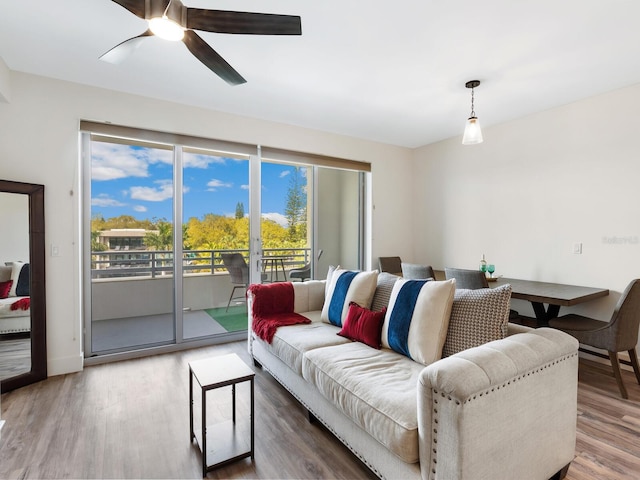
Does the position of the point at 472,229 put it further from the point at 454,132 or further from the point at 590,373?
the point at 590,373

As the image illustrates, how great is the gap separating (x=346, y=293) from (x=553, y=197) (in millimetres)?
2540

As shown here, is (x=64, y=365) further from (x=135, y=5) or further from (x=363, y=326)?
(x=135, y=5)

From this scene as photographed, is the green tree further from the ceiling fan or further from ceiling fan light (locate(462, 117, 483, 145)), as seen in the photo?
the ceiling fan

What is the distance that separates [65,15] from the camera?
2061 mm

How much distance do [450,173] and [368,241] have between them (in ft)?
4.80

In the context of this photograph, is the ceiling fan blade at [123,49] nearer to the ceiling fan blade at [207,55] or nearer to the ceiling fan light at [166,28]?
the ceiling fan light at [166,28]

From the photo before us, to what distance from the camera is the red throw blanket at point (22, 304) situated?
8.75 ft

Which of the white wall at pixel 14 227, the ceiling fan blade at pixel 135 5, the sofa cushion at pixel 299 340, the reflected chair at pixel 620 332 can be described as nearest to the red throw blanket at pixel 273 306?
the sofa cushion at pixel 299 340

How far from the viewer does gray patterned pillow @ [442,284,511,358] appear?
1.73 m

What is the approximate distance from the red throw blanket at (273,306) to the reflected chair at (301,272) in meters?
1.23

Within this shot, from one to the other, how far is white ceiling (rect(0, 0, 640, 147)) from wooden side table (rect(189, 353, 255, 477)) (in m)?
2.12

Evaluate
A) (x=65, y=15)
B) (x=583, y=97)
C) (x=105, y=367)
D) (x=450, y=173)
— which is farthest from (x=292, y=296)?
(x=583, y=97)

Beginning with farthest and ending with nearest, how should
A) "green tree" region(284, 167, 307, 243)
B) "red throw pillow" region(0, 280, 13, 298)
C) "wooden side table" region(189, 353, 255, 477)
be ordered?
"green tree" region(284, 167, 307, 243), "red throw pillow" region(0, 280, 13, 298), "wooden side table" region(189, 353, 255, 477)

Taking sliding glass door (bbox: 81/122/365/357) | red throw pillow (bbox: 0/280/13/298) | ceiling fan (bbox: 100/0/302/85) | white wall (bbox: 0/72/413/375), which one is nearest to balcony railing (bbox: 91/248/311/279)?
sliding glass door (bbox: 81/122/365/357)
